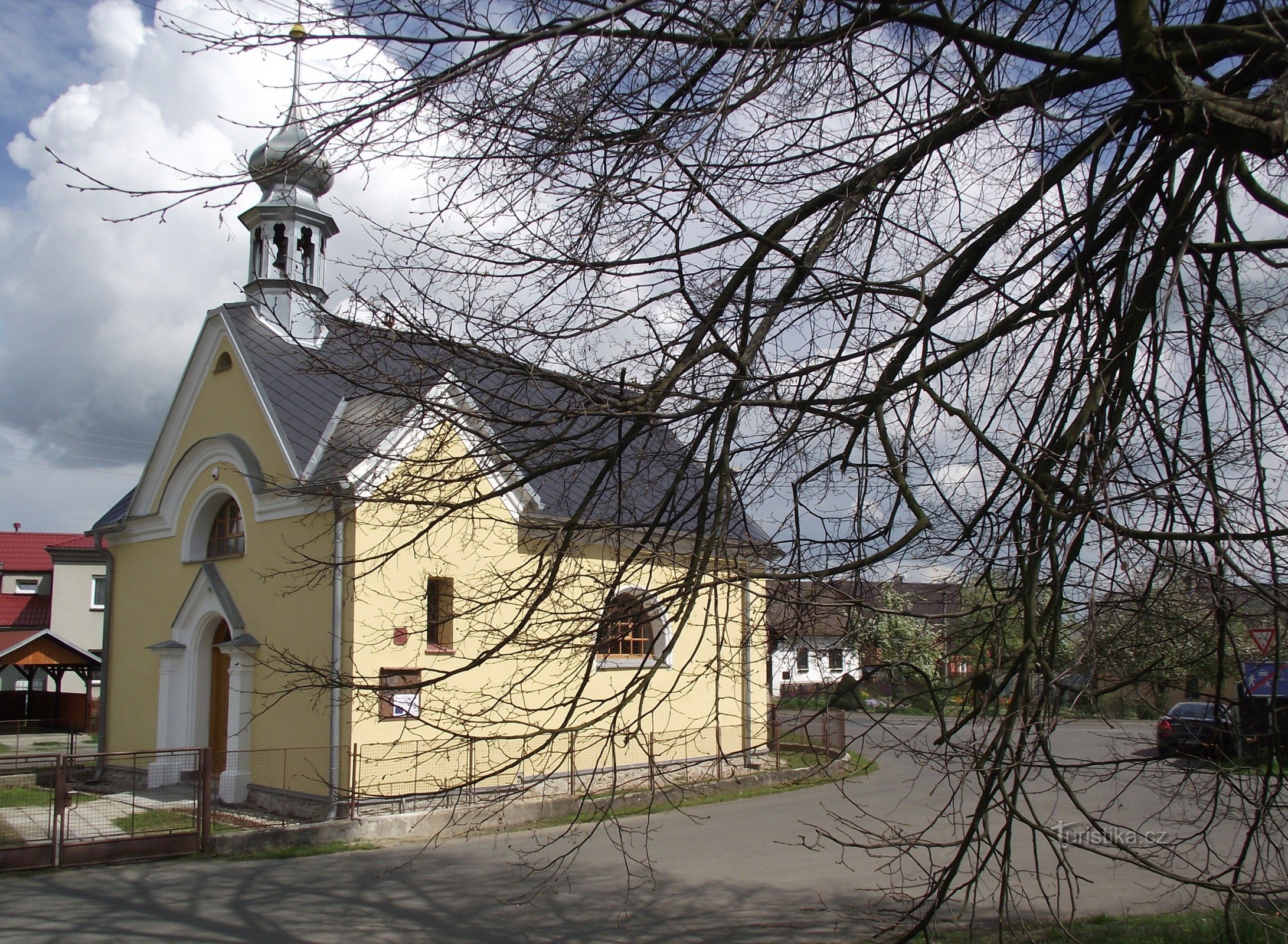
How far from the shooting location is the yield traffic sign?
5145 millimetres

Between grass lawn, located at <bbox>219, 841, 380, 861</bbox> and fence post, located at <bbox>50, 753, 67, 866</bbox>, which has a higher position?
fence post, located at <bbox>50, 753, 67, 866</bbox>

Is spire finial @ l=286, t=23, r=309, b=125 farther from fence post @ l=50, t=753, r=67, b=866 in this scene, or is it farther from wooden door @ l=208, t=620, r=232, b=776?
wooden door @ l=208, t=620, r=232, b=776

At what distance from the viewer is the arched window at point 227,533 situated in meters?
17.2

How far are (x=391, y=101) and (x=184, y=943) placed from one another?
703 centimetres

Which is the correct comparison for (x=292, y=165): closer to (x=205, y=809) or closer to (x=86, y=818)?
(x=205, y=809)

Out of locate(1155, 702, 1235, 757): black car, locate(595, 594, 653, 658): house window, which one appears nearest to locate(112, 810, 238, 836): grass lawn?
locate(595, 594, 653, 658): house window

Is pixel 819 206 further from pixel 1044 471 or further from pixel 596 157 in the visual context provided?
pixel 1044 471

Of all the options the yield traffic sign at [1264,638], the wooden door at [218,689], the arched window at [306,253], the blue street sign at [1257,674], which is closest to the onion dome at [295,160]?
the yield traffic sign at [1264,638]

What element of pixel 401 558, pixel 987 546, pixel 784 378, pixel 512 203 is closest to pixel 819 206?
pixel 784 378

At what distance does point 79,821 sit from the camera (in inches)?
470

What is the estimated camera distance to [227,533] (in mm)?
17641

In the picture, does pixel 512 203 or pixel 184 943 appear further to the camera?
pixel 184 943

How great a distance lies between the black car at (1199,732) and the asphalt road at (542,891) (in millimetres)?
129

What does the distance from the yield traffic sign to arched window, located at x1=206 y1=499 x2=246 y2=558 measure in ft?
49.7
